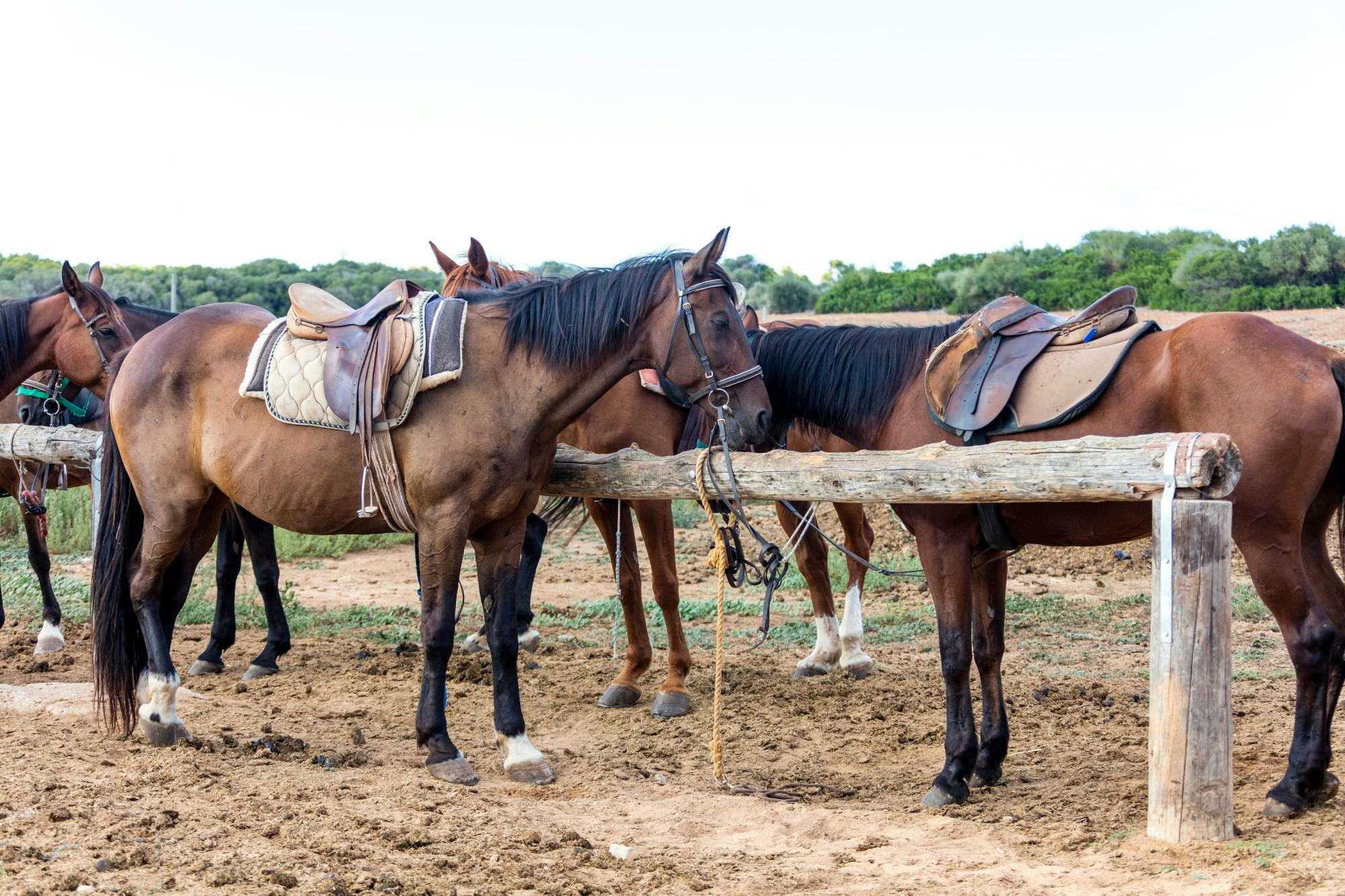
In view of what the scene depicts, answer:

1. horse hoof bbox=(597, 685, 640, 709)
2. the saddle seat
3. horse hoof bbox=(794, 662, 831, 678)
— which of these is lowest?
horse hoof bbox=(794, 662, 831, 678)

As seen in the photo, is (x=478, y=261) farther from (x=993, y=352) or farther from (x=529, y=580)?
(x=993, y=352)

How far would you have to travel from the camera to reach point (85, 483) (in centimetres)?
758

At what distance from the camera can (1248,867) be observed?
10.0ft

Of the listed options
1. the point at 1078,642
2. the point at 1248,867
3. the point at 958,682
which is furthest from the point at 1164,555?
the point at 1078,642

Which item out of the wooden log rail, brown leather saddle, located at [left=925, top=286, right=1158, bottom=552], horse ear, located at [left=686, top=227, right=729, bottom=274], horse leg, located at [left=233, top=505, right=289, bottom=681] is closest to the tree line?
horse leg, located at [left=233, top=505, right=289, bottom=681]

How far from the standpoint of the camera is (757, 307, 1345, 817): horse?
361cm

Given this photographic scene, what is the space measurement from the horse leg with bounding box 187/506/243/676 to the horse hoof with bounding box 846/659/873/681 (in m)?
3.68

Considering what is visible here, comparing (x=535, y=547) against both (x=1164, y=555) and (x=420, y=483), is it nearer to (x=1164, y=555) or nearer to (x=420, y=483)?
(x=420, y=483)

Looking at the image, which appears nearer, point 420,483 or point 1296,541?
point 1296,541

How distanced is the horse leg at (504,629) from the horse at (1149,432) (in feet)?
4.45

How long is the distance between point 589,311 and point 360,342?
0.96 metres

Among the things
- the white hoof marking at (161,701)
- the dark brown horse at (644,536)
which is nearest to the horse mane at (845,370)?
the dark brown horse at (644,536)

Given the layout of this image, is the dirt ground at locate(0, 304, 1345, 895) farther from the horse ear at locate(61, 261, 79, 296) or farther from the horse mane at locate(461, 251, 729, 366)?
the horse ear at locate(61, 261, 79, 296)

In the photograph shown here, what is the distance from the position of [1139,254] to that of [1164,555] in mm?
19434
